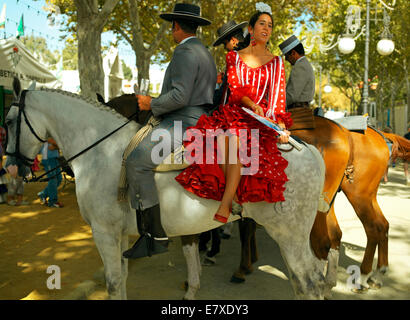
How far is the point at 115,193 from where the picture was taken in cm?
378

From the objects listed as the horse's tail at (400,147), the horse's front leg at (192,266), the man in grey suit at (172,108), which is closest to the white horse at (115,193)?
the man in grey suit at (172,108)

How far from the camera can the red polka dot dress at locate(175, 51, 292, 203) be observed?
3484mm

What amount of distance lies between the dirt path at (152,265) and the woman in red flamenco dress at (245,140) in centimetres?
227

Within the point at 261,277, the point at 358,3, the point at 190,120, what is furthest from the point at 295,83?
the point at 358,3

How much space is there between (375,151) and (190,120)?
3112 mm

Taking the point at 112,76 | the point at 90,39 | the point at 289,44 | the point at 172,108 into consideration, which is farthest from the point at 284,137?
the point at 112,76

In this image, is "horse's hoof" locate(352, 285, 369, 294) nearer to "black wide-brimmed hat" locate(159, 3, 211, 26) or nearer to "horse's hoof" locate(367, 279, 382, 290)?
"horse's hoof" locate(367, 279, 382, 290)

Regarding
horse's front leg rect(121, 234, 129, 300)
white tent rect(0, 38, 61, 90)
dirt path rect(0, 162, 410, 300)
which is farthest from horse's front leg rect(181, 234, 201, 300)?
white tent rect(0, 38, 61, 90)

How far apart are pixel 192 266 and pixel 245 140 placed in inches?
91.4

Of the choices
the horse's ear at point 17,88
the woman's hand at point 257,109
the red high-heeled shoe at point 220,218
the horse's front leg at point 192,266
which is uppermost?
the horse's ear at point 17,88

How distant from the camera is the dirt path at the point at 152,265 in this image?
17.1ft

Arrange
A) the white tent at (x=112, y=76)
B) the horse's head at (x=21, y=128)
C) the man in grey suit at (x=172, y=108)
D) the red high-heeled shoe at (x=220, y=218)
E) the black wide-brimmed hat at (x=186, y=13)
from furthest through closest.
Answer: the white tent at (x=112, y=76), the horse's head at (x=21, y=128), the black wide-brimmed hat at (x=186, y=13), the man in grey suit at (x=172, y=108), the red high-heeled shoe at (x=220, y=218)

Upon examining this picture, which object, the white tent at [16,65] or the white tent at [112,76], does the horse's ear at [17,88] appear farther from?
the white tent at [112,76]

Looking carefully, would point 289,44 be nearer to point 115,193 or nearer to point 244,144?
point 244,144
